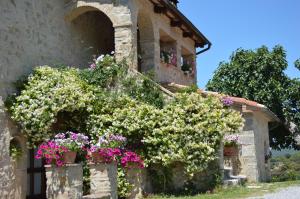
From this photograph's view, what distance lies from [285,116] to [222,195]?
11336mm

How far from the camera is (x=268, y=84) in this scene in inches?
747

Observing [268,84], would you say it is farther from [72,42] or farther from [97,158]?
[97,158]

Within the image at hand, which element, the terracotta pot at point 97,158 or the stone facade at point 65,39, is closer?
the terracotta pot at point 97,158

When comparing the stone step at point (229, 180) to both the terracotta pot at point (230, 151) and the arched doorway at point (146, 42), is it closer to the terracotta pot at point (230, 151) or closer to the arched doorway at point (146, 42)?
the terracotta pot at point (230, 151)

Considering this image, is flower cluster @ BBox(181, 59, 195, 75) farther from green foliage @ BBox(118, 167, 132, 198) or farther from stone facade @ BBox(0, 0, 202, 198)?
green foliage @ BBox(118, 167, 132, 198)

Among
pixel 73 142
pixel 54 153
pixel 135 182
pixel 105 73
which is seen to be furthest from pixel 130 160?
pixel 105 73

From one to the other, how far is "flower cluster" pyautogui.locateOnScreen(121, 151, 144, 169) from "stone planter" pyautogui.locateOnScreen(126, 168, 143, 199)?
0.15 metres

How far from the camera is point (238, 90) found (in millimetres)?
19516

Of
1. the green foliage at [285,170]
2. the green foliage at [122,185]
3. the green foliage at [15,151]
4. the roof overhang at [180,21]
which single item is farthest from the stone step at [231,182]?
the roof overhang at [180,21]

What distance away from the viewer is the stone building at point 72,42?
9094 millimetres

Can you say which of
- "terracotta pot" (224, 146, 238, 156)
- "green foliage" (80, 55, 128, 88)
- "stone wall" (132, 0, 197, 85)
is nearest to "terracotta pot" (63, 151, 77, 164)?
"green foliage" (80, 55, 128, 88)

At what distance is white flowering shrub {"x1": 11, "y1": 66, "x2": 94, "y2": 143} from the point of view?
29.3ft

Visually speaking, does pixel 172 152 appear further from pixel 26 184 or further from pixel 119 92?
pixel 26 184

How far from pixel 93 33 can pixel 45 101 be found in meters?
4.76
